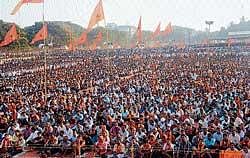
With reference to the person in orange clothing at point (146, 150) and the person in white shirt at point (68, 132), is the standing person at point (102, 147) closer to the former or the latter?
the person in orange clothing at point (146, 150)

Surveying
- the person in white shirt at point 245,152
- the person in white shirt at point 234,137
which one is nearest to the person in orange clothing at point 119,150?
the person in white shirt at point 234,137

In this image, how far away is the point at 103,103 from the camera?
17.7m

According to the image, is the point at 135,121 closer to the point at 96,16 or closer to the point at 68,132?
the point at 68,132

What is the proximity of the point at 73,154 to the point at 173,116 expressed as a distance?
127 inches

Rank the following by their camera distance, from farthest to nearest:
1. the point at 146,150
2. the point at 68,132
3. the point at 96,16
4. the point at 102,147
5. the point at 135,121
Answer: the point at 96,16 < the point at 135,121 < the point at 68,132 < the point at 102,147 < the point at 146,150

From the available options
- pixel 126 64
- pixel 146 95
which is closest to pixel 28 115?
pixel 146 95

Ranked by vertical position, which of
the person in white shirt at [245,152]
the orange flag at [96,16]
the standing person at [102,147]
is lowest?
the standing person at [102,147]

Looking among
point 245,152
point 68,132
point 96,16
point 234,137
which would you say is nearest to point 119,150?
point 68,132

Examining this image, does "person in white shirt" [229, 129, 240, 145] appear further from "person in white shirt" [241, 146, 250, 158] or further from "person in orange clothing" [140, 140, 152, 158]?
"person in orange clothing" [140, 140, 152, 158]

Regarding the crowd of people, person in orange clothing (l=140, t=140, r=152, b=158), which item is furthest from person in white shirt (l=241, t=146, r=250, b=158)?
person in orange clothing (l=140, t=140, r=152, b=158)

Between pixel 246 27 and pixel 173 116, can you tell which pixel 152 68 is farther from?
pixel 246 27

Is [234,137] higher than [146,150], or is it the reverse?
[234,137]

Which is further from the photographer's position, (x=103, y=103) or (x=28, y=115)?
(x=103, y=103)

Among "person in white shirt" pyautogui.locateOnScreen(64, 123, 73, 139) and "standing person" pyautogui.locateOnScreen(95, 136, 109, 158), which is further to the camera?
"person in white shirt" pyautogui.locateOnScreen(64, 123, 73, 139)
